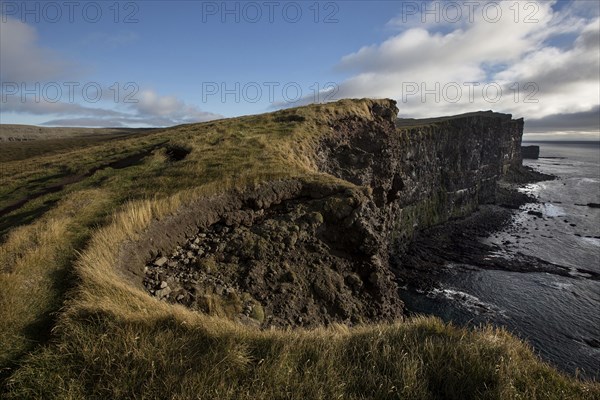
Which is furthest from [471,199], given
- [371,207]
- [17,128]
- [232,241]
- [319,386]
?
[17,128]

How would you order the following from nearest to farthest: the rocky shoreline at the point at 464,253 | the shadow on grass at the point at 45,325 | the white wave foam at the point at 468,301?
the shadow on grass at the point at 45,325
the white wave foam at the point at 468,301
the rocky shoreline at the point at 464,253

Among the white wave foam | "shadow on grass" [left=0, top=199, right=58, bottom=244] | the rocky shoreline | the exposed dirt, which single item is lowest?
the white wave foam

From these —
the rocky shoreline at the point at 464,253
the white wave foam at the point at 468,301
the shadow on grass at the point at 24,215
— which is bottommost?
the white wave foam at the point at 468,301

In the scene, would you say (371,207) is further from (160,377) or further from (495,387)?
(160,377)

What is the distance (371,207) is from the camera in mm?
18141

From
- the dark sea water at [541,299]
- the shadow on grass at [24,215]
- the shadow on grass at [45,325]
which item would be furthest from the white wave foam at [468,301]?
the shadow on grass at [45,325]

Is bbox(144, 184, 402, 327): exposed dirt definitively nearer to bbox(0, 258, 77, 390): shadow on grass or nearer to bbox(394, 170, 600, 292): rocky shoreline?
bbox(0, 258, 77, 390): shadow on grass

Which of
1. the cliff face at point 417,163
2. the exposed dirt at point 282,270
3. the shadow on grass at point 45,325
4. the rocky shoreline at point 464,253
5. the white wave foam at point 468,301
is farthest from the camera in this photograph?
the rocky shoreline at point 464,253

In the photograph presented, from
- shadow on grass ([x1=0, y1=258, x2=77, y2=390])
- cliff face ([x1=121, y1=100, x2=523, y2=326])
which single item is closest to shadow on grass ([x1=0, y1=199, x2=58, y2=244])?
cliff face ([x1=121, y1=100, x2=523, y2=326])

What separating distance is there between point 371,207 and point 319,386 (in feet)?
42.1

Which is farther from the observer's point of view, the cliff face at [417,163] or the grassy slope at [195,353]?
the cliff face at [417,163]

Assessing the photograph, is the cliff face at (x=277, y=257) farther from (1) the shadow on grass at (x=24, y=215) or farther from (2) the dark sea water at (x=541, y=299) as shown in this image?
(2) the dark sea water at (x=541, y=299)

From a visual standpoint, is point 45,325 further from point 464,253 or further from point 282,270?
point 464,253

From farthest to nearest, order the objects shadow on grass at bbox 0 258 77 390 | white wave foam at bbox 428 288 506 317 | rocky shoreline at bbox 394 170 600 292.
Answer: rocky shoreline at bbox 394 170 600 292, white wave foam at bbox 428 288 506 317, shadow on grass at bbox 0 258 77 390
